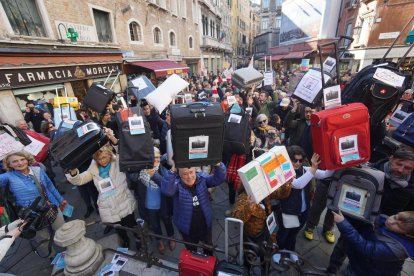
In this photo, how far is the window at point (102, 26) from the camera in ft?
32.3

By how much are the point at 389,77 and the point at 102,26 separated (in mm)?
12046

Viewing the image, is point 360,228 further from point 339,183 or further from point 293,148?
point 293,148

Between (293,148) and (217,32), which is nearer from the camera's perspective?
(293,148)

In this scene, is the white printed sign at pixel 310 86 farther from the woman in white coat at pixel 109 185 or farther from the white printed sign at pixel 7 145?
the white printed sign at pixel 7 145

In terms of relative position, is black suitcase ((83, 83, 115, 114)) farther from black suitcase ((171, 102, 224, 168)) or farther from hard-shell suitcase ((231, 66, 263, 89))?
hard-shell suitcase ((231, 66, 263, 89))

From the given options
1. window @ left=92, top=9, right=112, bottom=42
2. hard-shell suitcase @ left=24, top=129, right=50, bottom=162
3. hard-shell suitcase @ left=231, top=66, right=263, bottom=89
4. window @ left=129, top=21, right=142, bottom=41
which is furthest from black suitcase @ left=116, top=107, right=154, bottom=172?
window @ left=129, top=21, right=142, bottom=41

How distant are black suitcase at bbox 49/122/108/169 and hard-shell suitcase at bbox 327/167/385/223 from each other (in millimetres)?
2937

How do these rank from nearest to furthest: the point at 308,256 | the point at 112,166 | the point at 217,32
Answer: the point at 112,166 → the point at 308,256 → the point at 217,32

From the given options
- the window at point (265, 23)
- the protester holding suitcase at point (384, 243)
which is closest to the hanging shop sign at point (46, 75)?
the protester holding suitcase at point (384, 243)

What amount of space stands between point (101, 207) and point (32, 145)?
6.02 ft

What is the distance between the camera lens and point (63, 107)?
14.4 ft

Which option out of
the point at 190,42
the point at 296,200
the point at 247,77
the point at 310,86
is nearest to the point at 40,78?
the point at 247,77

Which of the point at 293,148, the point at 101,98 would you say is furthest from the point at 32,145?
the point at 293,148

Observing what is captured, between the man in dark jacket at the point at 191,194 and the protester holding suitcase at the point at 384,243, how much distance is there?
153 centimetres
